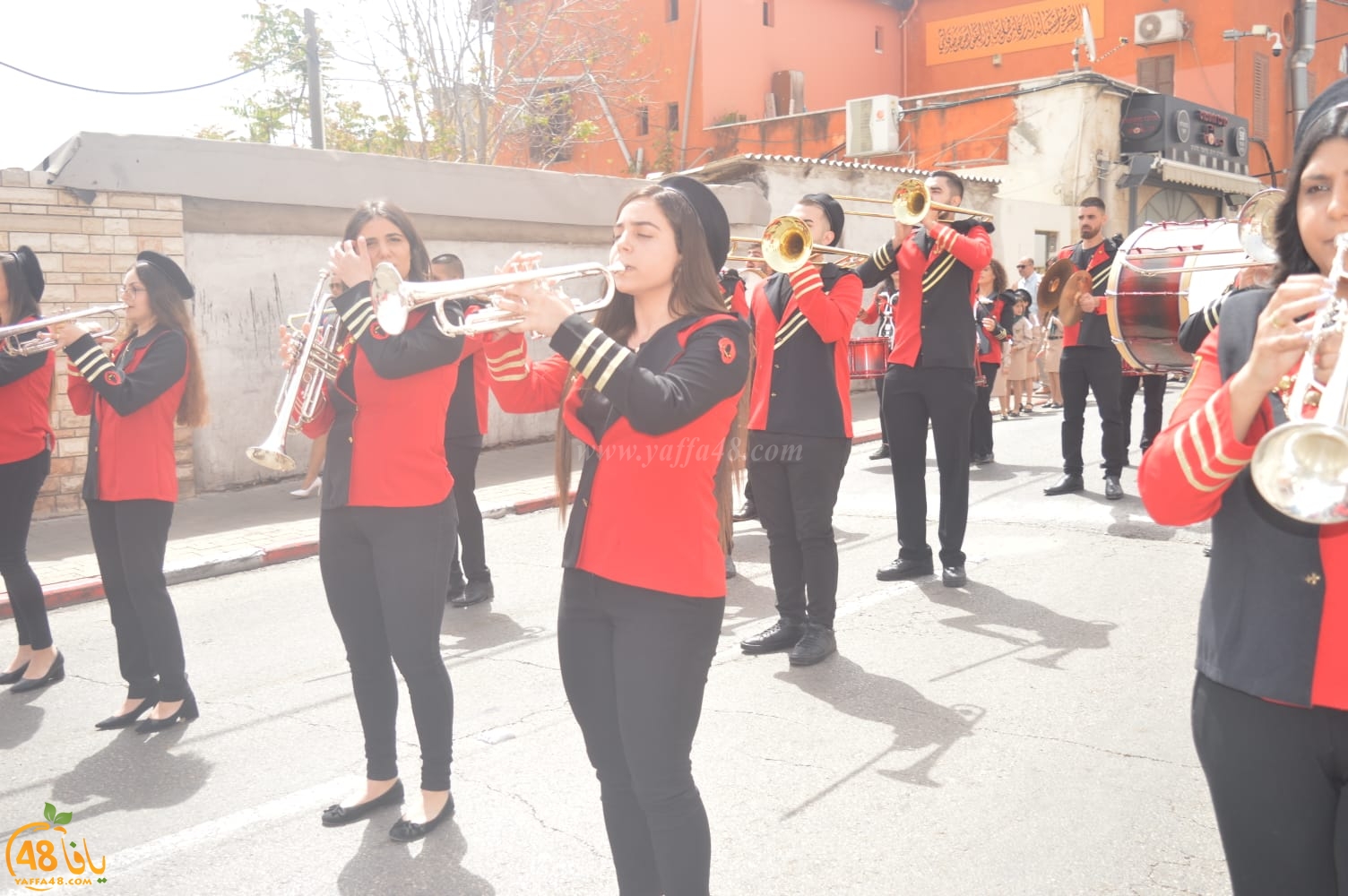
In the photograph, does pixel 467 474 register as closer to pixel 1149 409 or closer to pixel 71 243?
pixel 71 243

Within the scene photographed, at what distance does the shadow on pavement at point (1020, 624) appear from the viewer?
5258 mm

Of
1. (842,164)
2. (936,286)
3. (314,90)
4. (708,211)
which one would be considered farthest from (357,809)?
(842,164)

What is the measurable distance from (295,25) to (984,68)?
1668 cm

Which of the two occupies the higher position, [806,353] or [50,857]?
[806,353]

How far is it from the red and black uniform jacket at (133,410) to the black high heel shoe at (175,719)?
849 mm

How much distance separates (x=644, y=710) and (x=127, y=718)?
124 inches

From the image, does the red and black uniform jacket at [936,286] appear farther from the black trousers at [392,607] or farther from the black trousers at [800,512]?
the black trousers at [392,607]

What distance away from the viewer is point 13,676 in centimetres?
544

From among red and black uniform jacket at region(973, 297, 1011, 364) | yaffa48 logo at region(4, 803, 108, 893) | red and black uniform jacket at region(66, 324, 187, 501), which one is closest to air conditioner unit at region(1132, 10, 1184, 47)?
red and black uniform jacket at region(973, 297, 1011, 364)

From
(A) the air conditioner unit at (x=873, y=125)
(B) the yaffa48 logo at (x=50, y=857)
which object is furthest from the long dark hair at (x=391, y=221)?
(A) the air conditioner unit at (x=873, y=125)

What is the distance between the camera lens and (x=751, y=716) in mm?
4582

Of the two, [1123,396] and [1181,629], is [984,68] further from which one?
[1181,629]

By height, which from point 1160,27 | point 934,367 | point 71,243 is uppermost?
point 1160,27

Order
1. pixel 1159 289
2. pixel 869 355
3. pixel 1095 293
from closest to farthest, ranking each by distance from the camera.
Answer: pixel 1159 289
pixel 1095 293
pixel 869 355
